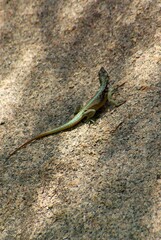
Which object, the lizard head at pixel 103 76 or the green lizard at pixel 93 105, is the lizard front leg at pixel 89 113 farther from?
the lizard head at pixel 103 76

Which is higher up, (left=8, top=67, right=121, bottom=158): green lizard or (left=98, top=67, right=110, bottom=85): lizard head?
(left=98, top=67, right=110, bottom=85): lizard head

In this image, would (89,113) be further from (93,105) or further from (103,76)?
(103,76)

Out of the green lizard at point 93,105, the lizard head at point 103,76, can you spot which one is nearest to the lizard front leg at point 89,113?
the green lizard at point 93,105

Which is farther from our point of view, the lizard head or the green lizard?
the lizard head

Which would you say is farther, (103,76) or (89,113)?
(103,76)

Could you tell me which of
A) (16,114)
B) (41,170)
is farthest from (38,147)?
(16,114)

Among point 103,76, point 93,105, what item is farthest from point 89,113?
point 103,76

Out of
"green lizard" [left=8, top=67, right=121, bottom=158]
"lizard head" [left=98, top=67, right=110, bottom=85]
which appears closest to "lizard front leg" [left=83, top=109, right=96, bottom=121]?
"green lizard" [left=8, top=67, right=121, bottom=158]

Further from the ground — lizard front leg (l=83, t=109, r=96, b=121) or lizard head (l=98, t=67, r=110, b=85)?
lizard head (l=98, t=67, r=110, b=85)

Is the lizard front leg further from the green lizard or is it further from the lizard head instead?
the lizard head
